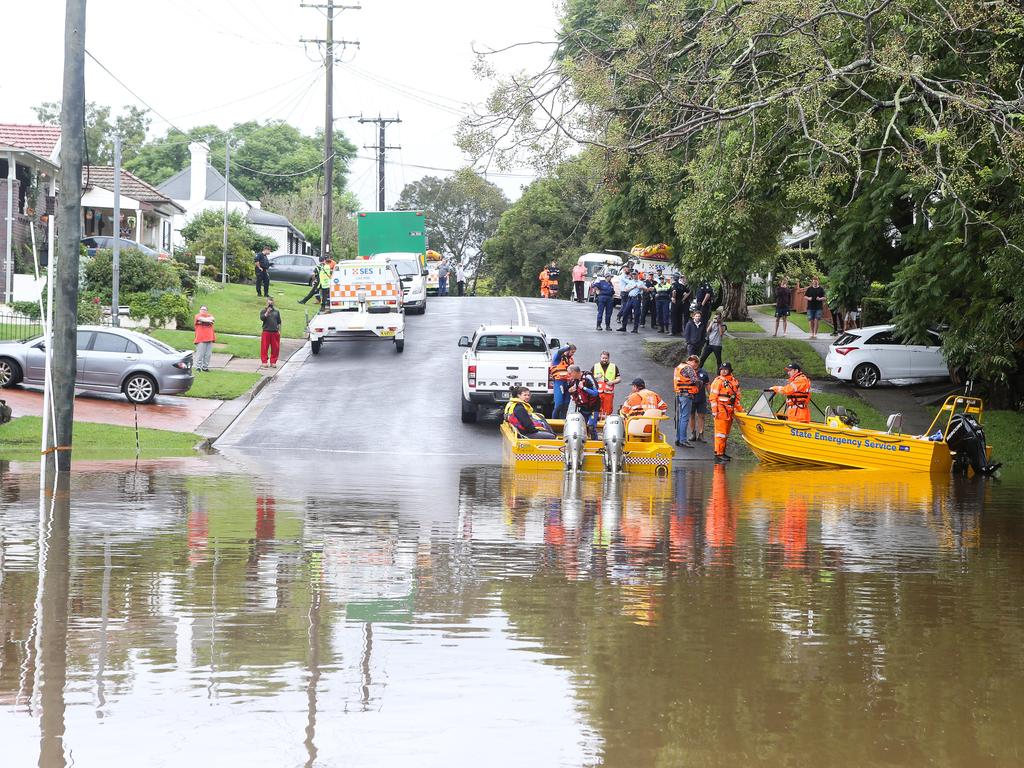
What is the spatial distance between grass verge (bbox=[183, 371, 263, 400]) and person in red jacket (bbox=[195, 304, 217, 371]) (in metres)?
0.38

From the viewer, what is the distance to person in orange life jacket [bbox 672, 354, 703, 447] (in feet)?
83.5

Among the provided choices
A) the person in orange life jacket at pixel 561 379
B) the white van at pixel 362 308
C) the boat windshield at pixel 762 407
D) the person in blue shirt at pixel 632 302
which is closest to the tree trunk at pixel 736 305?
the person in blue shirt at pixel 632 302

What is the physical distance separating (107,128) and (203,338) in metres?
111

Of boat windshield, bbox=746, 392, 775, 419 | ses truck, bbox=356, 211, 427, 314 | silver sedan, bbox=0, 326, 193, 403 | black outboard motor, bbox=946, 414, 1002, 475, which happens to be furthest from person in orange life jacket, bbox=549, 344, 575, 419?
ses truck, bbox=356, 211, 427, 314

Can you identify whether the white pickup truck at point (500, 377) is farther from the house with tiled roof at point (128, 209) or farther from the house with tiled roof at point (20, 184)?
the house with tiled roof at point (128, 209)

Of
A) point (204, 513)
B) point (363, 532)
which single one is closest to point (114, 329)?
point (204, 513)

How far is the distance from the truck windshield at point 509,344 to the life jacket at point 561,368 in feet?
7.94

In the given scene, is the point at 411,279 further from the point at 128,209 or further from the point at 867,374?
the point at 128,209

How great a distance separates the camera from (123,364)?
92.2 feet

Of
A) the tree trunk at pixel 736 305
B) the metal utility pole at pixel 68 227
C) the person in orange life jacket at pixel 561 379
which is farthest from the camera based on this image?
the tree trunk at pixel 736 305

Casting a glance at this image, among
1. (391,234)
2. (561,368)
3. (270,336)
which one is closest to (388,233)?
(391,234)

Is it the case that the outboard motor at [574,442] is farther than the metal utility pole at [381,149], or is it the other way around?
the metal utility pole at [381,149]

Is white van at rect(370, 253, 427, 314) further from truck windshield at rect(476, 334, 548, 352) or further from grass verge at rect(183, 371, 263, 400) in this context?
truck windshield at rect(476, 334, 548, 352)

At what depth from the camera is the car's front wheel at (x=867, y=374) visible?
3334cm
